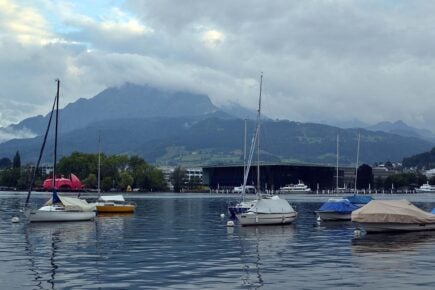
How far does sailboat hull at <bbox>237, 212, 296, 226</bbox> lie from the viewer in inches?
2847

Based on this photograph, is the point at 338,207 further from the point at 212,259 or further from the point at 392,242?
the point at 212,259

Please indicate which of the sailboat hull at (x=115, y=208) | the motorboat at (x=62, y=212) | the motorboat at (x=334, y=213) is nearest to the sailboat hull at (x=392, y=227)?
the motorboat at (x=334, y=213)

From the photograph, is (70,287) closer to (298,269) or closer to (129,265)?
(129,265)

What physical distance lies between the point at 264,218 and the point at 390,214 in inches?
644

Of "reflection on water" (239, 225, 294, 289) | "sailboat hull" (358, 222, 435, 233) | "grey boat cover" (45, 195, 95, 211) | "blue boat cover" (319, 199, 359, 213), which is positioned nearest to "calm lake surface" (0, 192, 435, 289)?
"reflection on water" (239, 225, 294, 289)

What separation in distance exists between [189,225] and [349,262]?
36.9 metres

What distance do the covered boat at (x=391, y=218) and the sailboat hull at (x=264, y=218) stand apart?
45.2ft

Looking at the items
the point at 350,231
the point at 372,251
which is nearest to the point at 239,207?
the point at 350,231

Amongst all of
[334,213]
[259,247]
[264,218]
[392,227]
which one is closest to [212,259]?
[259,247]

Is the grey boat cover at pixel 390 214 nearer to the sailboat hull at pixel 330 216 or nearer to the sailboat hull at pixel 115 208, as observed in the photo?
the sailboat hull at pixel 330 216

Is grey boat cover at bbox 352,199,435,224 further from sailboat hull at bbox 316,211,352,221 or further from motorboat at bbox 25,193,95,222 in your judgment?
motorboat at bbox 25,193,95,222

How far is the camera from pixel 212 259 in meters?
41.1

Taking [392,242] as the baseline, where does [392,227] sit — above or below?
above

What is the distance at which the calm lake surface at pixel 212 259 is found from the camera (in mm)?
31719
